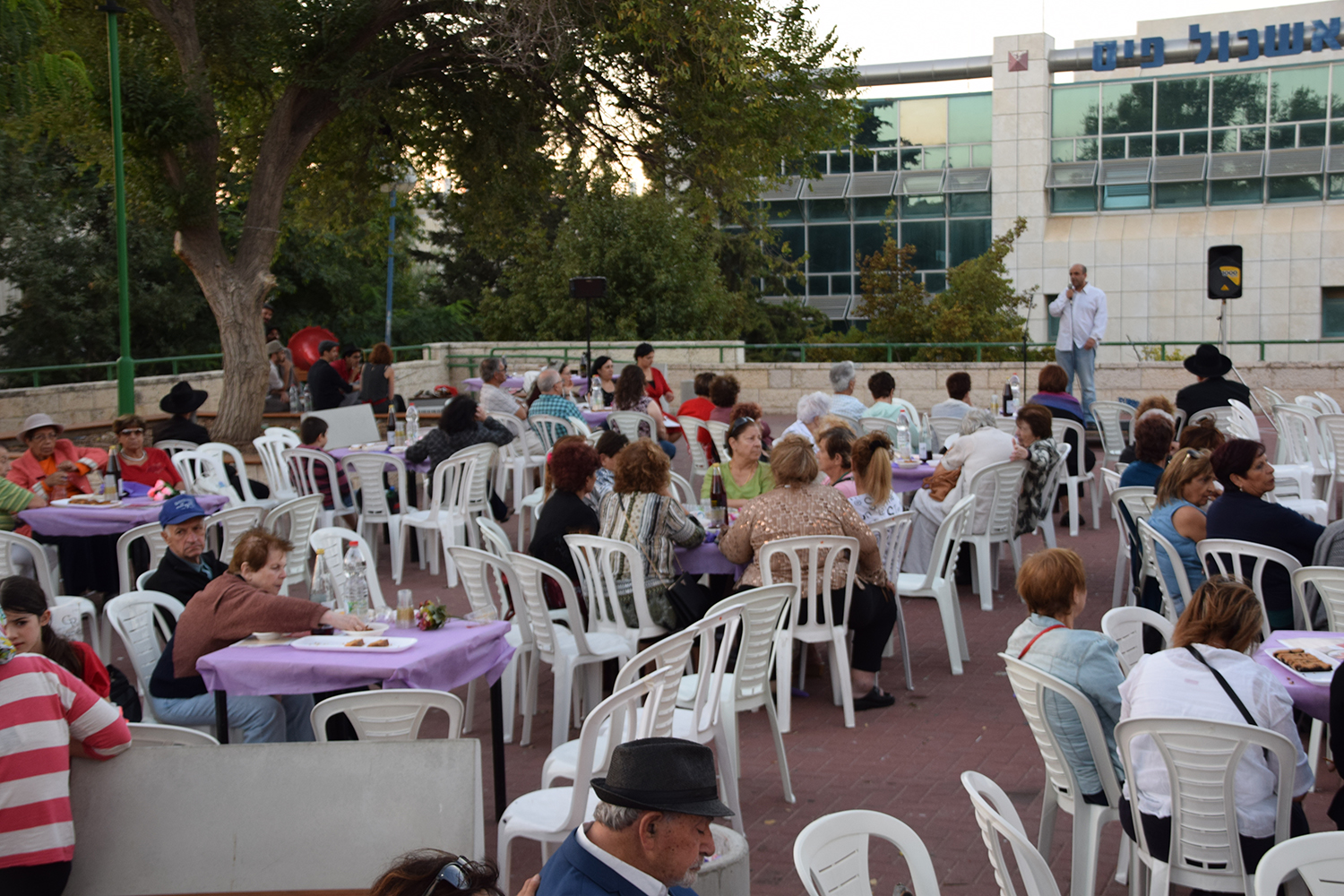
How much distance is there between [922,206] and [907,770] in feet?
105

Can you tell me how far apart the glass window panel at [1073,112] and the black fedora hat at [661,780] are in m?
34.8

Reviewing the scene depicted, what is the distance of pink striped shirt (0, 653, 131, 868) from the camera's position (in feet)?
10.9

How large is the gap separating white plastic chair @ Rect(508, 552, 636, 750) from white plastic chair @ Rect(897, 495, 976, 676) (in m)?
1.89

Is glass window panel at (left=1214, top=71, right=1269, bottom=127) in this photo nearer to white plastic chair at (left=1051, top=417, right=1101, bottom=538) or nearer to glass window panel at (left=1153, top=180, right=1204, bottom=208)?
glass window panel at (left=1153, top=180, right=1204, bottom=208)

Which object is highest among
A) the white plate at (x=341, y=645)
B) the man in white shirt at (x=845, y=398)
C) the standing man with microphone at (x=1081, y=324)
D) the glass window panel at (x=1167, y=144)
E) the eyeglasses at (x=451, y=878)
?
the glass window panel at (x=1167, y=144)

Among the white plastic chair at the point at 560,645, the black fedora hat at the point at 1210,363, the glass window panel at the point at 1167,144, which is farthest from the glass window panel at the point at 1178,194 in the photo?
the white plastic chair at the point at 560,645

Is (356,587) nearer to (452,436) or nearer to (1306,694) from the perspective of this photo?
(1306,694)

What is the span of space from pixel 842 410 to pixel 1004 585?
228cm

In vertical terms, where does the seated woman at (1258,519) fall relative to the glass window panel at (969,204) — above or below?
below

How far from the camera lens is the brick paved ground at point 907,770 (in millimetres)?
4395

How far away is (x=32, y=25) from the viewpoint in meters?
10.4

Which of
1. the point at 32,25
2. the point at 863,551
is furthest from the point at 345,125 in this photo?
the point at 863,551

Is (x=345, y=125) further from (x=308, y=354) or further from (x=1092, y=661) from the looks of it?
(x=1092, y=661)

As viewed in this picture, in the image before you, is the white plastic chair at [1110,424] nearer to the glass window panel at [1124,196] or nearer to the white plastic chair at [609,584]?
the white plastic chair at [609,584]
